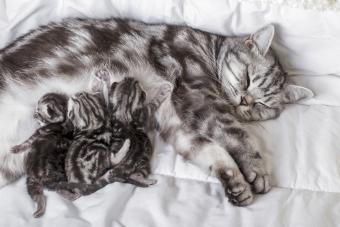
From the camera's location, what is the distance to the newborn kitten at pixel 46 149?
4.20 ft

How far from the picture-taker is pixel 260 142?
57.1 inches

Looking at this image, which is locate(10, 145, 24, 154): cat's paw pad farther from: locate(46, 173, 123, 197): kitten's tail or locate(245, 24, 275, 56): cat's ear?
locate(245, 24, 275, 56): cat's ear

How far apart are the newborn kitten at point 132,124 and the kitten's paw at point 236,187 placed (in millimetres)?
211

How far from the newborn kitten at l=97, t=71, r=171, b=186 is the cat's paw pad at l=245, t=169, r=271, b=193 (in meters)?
0.29

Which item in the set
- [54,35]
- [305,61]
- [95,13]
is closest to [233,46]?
[305,61]

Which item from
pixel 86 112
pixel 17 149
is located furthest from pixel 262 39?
pixel 17 149

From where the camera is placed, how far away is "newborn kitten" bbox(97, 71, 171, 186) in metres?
1.32

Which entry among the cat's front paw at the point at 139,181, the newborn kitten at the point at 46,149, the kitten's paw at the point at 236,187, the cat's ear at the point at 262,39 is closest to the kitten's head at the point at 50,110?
the newborn kitten at the point at 46,149

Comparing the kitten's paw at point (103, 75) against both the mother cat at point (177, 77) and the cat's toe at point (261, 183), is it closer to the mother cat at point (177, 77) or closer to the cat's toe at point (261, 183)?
the mother cat at point (177, 77)

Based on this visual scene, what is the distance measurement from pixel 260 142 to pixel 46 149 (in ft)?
2.19

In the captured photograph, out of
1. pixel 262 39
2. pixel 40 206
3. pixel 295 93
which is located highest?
pixel 262 39

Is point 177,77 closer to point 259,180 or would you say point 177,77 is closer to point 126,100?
point 126,100

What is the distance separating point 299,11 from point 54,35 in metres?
0.84

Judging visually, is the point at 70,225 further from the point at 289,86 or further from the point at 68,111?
the point at 289,86
